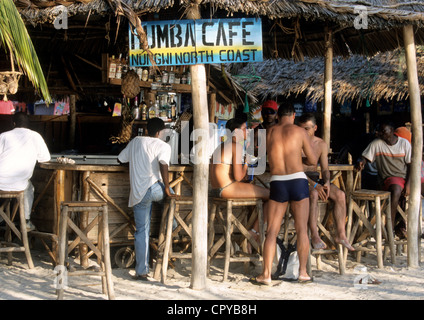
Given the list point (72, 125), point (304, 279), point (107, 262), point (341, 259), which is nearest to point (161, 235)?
point (107, 262)

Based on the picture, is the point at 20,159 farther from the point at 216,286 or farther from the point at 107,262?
the point at 216,286

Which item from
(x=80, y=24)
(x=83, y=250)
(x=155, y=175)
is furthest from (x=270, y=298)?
(x=80, y=24)

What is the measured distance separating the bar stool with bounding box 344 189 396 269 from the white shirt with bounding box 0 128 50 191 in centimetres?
389

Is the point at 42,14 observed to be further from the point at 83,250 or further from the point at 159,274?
the point at 159,274

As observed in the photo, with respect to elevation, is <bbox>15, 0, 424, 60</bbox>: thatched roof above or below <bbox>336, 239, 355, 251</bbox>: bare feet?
above

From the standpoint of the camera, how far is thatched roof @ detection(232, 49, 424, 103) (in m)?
11.1

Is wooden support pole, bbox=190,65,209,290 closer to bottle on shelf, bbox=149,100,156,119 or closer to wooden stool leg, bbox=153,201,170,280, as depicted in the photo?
wooden stool leg, bbox=153,201,170,280

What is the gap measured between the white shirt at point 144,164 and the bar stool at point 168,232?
33 centimetres

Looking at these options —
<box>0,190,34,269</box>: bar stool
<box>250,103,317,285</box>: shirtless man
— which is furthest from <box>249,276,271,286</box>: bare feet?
<box>0,190,34,269</box>: bar stool

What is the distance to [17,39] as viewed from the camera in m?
4.86

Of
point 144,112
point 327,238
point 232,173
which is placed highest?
point 144,112

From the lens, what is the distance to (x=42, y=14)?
19.1 ft

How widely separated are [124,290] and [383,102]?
904 cm

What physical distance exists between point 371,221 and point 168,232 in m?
2.91
